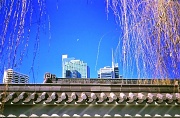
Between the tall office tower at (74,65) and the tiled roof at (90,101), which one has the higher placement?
the tall office tower at (74,65)

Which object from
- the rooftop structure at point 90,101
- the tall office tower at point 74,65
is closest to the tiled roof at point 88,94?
the rooftop structure at point 90,101

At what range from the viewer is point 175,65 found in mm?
2861

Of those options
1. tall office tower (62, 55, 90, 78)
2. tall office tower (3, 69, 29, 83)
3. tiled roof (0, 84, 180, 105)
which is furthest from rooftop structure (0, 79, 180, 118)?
tall office tower (3, 69, 29, 83)

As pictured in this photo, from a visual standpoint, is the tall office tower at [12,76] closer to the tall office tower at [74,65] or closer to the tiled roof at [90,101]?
the tall office tower at [74,65]

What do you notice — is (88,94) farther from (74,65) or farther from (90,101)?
(74,65)

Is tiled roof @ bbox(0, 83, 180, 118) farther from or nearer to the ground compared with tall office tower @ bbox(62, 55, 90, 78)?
nearer to the ground

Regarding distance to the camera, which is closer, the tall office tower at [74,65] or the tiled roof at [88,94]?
the tall office tower at [74,65]

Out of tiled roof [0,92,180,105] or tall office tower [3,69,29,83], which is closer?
tall office tower [3,69,29,83]

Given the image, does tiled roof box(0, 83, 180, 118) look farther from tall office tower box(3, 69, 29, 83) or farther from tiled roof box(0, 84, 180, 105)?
tall office tower box(3, 69, 29, 83)

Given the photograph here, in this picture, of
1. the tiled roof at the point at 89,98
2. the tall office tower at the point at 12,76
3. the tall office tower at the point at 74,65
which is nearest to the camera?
the tall office tower at the point at 12,76

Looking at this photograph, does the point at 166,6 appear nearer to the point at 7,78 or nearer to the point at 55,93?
the point at 7,78

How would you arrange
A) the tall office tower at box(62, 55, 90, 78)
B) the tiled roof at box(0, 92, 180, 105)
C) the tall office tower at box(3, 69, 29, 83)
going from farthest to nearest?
the tiled roof at box(0, 92, 180, 105)
the tall office tower at box(62, 55, 90, 78)
the tall office tower at box(3, 69, 29, 83)

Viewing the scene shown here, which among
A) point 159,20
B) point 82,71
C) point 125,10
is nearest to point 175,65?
point 159,20

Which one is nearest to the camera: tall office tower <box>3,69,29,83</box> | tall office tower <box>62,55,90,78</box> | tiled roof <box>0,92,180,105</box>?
tall office tower <box>3,69,29,83</box>
